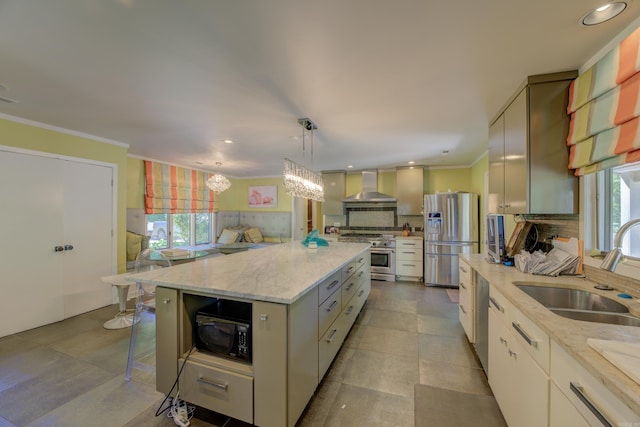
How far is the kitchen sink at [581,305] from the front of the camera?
1262 mm

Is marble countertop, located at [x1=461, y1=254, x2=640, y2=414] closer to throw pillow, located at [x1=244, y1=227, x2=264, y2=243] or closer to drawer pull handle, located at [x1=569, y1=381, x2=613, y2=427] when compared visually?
drawer pull handle, located at [x1=569, y1=381, x2=613, y2=427]

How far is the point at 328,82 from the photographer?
1.92 meters

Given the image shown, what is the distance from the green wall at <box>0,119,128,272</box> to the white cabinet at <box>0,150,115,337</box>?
0.10 m

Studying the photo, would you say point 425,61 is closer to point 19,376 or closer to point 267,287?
point 267,287

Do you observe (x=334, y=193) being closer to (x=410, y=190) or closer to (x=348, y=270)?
(x=410, y=190)

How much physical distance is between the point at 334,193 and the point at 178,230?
3.50 metres

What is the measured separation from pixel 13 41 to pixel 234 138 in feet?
6.48

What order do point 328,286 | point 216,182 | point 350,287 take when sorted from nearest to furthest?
→ 1. point 328,286
2. point 350,287
3. point 216,182

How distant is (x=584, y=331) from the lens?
1018 millimetres

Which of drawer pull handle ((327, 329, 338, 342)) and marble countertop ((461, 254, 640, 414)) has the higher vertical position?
marble countertop ((461, 254, 640, 414))

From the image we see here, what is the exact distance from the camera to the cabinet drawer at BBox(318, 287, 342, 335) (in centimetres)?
184

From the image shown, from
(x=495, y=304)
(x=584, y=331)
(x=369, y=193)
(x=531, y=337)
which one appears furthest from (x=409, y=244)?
(x=584, y=331)

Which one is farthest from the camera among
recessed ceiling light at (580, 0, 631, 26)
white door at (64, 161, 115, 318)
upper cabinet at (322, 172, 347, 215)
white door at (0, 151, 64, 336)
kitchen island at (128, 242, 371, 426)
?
upper cabinet at (322, 172, 347, 215)

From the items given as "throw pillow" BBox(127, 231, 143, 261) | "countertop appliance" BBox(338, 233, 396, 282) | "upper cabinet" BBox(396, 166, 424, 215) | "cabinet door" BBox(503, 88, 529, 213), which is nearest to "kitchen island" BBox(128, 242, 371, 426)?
"cabinet door" BBox(503, 88, 529, 213)
